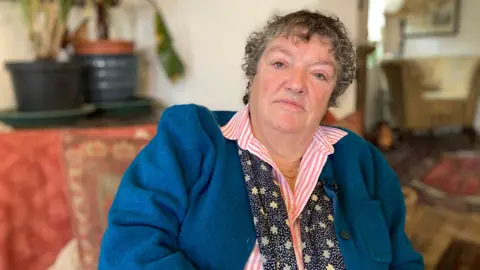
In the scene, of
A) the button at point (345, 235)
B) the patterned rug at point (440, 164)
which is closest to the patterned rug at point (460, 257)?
the patterned rug at point (440, 164)

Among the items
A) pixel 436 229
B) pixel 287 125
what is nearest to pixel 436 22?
pixel 436 229

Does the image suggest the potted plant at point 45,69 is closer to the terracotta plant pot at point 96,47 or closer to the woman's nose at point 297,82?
the terracotta plant pot at point 96,47

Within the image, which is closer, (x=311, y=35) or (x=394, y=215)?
(x=311, y=35)

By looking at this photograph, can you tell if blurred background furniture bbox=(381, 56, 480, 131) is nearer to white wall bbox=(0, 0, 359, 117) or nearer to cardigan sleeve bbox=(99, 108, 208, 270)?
white wall bbox=(0, 0, 359, 117)

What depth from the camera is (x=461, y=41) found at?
19.6 ft

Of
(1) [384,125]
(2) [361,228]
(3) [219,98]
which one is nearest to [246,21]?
(3) [219,98]

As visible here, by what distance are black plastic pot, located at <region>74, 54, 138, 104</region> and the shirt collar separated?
86 centimetres

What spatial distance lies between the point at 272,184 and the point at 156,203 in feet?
0.95

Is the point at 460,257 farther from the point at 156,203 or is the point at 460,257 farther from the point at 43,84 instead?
the point at 43,84

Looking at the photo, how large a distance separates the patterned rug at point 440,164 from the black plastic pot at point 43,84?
1.37 m

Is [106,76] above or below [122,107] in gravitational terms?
above

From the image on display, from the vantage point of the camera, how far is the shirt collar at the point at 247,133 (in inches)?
44.7

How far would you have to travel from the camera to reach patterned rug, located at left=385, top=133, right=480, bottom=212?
2.99 metres

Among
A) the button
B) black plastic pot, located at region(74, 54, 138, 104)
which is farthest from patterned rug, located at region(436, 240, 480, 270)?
black plastic pot, located at region(74, 54, 138, 104)
